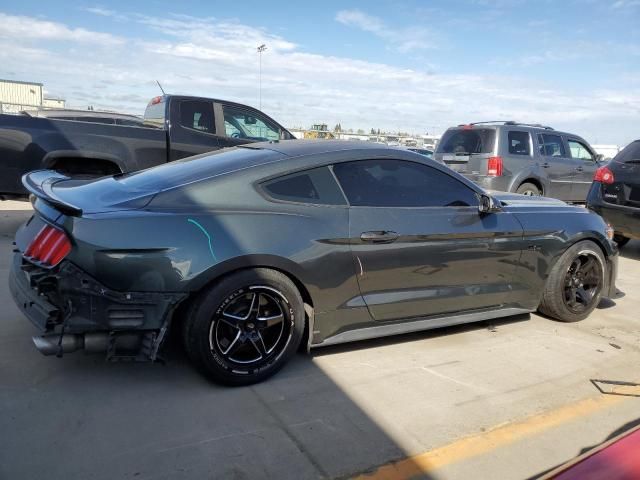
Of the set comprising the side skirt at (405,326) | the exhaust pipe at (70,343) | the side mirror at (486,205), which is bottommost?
the side skirt at (405,326)

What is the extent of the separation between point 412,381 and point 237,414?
1195 millimetres

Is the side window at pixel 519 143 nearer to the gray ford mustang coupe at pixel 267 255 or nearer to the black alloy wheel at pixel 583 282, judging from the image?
the black alloy wheel at pixel 583 282

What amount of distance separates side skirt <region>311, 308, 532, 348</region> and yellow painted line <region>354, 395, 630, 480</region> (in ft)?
3.27

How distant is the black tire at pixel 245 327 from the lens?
122 inches

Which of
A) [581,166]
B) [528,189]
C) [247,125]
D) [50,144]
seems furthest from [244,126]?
[581,166]

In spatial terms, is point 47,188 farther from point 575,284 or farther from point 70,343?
point 575,284

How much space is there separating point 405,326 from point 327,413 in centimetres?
103

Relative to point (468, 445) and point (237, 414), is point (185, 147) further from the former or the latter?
point (468, 445)

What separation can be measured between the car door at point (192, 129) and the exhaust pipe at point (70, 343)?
4527 mm

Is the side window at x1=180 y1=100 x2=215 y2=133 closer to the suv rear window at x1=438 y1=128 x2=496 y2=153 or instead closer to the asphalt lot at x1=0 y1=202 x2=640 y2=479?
the asphalt lot at x1=0 y1=202 x2=640 y2=479

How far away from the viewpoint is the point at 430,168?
4055 mm

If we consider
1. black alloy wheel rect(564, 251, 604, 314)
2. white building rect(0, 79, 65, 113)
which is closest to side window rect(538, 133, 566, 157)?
black alloy wheel rect(564, 251, 604, 314)

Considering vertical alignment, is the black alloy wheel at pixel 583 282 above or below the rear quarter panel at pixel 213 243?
below

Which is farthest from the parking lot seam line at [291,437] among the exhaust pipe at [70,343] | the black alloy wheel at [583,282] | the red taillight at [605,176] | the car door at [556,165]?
the car door at [556,165]
